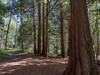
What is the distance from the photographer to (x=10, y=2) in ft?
113

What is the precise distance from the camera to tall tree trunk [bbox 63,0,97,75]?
9422 mm

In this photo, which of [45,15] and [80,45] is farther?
[45,15]

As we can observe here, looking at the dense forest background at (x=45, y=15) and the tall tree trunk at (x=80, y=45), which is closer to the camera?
the tall tree trunk at (x=80, y=45)

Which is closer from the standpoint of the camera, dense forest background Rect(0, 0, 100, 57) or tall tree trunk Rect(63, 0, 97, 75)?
tall tree trunk Rect(63, 0, 97, 75)

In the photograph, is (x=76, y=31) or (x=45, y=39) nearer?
(x=76, y=31)

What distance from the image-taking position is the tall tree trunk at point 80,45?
9.42m

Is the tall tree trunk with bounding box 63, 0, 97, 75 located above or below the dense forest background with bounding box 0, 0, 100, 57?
below

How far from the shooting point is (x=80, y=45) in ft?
31.0

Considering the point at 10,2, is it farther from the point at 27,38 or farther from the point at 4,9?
the point at 27,38

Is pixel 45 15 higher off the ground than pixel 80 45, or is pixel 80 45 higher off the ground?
pixel 45 15

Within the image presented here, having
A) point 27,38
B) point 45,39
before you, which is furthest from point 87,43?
point 27,38

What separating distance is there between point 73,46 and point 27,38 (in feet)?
104

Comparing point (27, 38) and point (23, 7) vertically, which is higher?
point (23, 7)

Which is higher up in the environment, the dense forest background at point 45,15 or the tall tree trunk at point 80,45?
the dense forest background at point 45,15
